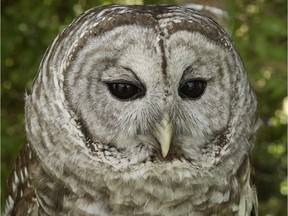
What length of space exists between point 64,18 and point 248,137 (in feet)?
4.54

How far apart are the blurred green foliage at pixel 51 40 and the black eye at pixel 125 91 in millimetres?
888

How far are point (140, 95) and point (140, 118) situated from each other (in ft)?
0.23

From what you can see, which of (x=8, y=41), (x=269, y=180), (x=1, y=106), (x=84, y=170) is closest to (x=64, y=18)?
(x=8, y=41)

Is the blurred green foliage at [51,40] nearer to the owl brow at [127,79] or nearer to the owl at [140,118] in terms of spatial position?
the owl at [140,118]

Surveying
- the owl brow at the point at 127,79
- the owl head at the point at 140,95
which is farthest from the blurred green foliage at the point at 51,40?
the owl brow at the point at 127,79

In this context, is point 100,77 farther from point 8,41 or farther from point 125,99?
point 8,41

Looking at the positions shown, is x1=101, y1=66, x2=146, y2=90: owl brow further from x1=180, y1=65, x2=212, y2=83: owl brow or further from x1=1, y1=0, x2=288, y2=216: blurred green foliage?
x1=1, y1=0, x2=288, y2=216: blurred green foliage

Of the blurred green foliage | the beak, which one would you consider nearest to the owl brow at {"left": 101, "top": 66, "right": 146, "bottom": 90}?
the beak

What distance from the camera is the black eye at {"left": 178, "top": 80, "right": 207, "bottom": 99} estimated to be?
2037mm

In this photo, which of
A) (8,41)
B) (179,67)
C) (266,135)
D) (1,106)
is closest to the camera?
(179,67)

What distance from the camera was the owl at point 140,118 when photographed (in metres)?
2.01

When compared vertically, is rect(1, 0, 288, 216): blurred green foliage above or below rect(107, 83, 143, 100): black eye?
below

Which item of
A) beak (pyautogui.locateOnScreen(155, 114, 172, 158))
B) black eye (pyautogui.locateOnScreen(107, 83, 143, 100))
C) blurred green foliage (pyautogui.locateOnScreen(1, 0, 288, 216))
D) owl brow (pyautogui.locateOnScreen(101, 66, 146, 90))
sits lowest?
blurred green foliage (pyautogui.locateOnScreen(1, 0, 288, 216))

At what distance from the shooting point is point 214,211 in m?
2.26
